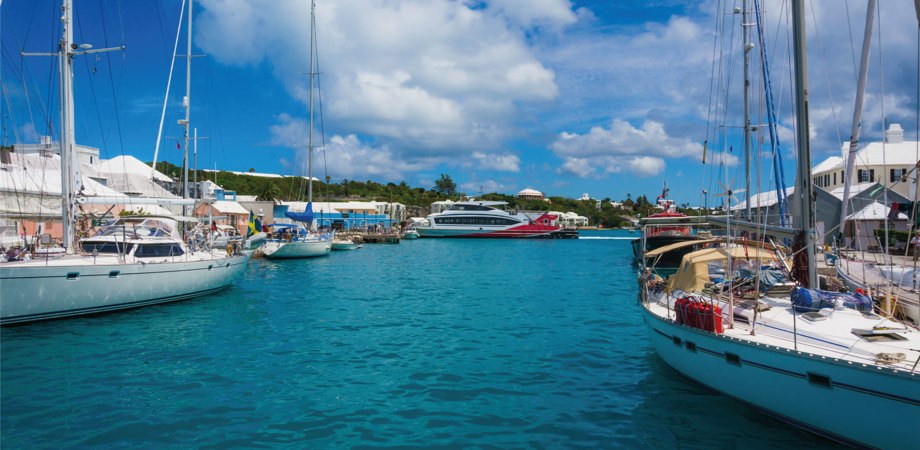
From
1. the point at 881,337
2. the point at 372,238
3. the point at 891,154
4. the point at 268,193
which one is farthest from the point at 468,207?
the point at 881,337

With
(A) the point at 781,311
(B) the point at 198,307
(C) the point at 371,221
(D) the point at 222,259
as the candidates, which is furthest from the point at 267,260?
(C) the point at 371,221

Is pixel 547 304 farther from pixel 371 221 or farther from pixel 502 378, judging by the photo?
pixel 371 221

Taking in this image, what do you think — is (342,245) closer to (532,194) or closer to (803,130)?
(803,130)

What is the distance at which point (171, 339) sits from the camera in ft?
47.6

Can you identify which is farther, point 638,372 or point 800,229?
point 638,372

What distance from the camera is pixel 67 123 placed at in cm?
1827

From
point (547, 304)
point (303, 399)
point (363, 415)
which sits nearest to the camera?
point (363, 415)

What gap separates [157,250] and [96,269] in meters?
2.91

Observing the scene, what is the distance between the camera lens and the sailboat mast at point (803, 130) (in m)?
10.5

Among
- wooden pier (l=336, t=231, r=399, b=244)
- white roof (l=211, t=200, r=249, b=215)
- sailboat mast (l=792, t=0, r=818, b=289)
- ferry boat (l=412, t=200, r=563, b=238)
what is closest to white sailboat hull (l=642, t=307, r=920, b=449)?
sailboat mast (l=792, t=0, r=818, b=289)

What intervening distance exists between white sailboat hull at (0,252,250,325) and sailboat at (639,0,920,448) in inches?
654

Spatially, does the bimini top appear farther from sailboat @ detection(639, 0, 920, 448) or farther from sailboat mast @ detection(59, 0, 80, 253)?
sailboat mast @ detection(59, 0, 80, 253)

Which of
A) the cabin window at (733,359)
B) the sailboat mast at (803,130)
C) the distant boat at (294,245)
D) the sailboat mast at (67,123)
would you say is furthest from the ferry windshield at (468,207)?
the cabin window at (733,359)

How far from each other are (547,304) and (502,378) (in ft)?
33.0
